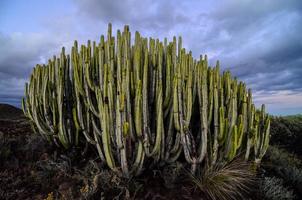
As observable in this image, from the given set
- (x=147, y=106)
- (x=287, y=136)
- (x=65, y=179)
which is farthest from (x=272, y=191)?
(x=287, y=136)

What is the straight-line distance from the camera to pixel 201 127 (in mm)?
4656

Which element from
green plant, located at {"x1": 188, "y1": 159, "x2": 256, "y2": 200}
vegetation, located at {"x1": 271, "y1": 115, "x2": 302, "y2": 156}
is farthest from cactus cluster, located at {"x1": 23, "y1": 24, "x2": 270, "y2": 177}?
vegetation, located at {"x1": 271, "y1": 115, "x2": 302, "y2": 156}

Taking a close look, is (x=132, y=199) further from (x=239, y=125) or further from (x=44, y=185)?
(x=239, y=125)

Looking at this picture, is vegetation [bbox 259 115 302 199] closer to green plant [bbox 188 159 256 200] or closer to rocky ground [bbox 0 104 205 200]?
green plant [bbox 188 159 256 200]

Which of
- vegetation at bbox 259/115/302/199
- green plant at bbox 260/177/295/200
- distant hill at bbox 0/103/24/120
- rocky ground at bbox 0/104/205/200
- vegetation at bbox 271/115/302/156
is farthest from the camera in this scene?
distant hill at bbox 0/103/24/120

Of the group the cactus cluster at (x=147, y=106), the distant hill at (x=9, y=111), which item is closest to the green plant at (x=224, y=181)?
the cactus cluster at (x=147, y=106)

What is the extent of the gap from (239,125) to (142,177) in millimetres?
1867

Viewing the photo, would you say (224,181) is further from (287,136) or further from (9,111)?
(9,111)

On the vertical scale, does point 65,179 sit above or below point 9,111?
below

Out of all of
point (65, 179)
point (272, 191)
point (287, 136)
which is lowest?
point (272, 191)

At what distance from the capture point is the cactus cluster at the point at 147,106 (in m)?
4.46

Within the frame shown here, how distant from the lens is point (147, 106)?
4.50m

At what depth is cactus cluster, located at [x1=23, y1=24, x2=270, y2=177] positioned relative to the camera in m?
4.46

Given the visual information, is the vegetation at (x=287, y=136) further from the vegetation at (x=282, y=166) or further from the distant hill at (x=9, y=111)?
the distant hill at (x=9, y=111)
